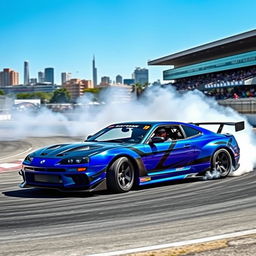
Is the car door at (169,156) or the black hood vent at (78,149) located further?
the car door at (169,156)

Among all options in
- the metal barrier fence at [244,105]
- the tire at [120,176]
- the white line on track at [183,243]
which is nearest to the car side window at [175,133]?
the tire at [120,176]

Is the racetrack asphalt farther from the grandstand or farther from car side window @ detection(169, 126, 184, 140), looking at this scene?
the grandstand

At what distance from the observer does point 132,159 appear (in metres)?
8.23

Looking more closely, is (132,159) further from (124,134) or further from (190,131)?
(190,131)

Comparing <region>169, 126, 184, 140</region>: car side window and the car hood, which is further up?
<region>169, 126, 184, 140</region>: car side window

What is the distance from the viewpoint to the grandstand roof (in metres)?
60.7

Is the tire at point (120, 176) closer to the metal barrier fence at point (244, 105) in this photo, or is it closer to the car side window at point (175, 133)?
the car side window at point (175, 133)

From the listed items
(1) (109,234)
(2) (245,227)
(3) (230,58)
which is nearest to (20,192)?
(1) (109,234)

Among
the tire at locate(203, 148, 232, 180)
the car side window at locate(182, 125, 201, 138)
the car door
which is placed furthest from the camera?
the tire at locate(203, 148, 232, 180)

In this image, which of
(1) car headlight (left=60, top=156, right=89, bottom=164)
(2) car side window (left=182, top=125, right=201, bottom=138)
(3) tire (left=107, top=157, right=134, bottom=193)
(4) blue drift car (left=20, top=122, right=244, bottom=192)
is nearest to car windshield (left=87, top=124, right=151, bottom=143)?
(4) blue drift car (left=20, top=122, right=244, bottom=192)

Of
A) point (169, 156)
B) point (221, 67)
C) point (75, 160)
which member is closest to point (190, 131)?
point (169, 156)

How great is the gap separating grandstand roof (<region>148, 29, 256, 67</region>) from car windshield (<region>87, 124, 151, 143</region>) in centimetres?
5064

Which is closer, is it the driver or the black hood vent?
the black hood vent

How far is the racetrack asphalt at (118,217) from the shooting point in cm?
494
